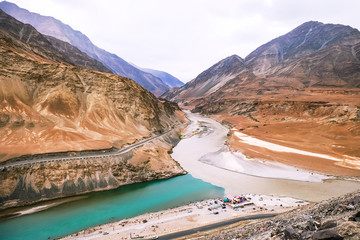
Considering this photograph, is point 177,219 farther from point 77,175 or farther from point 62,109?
point 62,109

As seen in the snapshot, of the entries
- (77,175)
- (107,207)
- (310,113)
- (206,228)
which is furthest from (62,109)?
(310,113)

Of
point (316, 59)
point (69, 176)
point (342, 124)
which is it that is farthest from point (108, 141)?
point (316, 59)

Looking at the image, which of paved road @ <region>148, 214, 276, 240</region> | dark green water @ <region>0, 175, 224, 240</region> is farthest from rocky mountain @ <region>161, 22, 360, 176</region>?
paved road @ <region>148, 214, 276, 240</region>

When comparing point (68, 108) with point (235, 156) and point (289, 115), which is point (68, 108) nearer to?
point (235, 156)

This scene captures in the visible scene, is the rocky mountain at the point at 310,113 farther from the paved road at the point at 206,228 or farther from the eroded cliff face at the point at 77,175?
the eroded cliff face at the point at 77,175

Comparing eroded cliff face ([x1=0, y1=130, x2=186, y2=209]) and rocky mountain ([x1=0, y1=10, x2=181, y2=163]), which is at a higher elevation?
rocky mountain ([x1=0, y1=10, x2=181, y2=163])

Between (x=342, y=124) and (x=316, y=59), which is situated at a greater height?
(x=316, y=59)

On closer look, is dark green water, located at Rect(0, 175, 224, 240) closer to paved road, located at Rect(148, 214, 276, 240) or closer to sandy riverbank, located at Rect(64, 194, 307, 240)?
sandy riverbank, located at Rect(64, 194, 307, 240)
